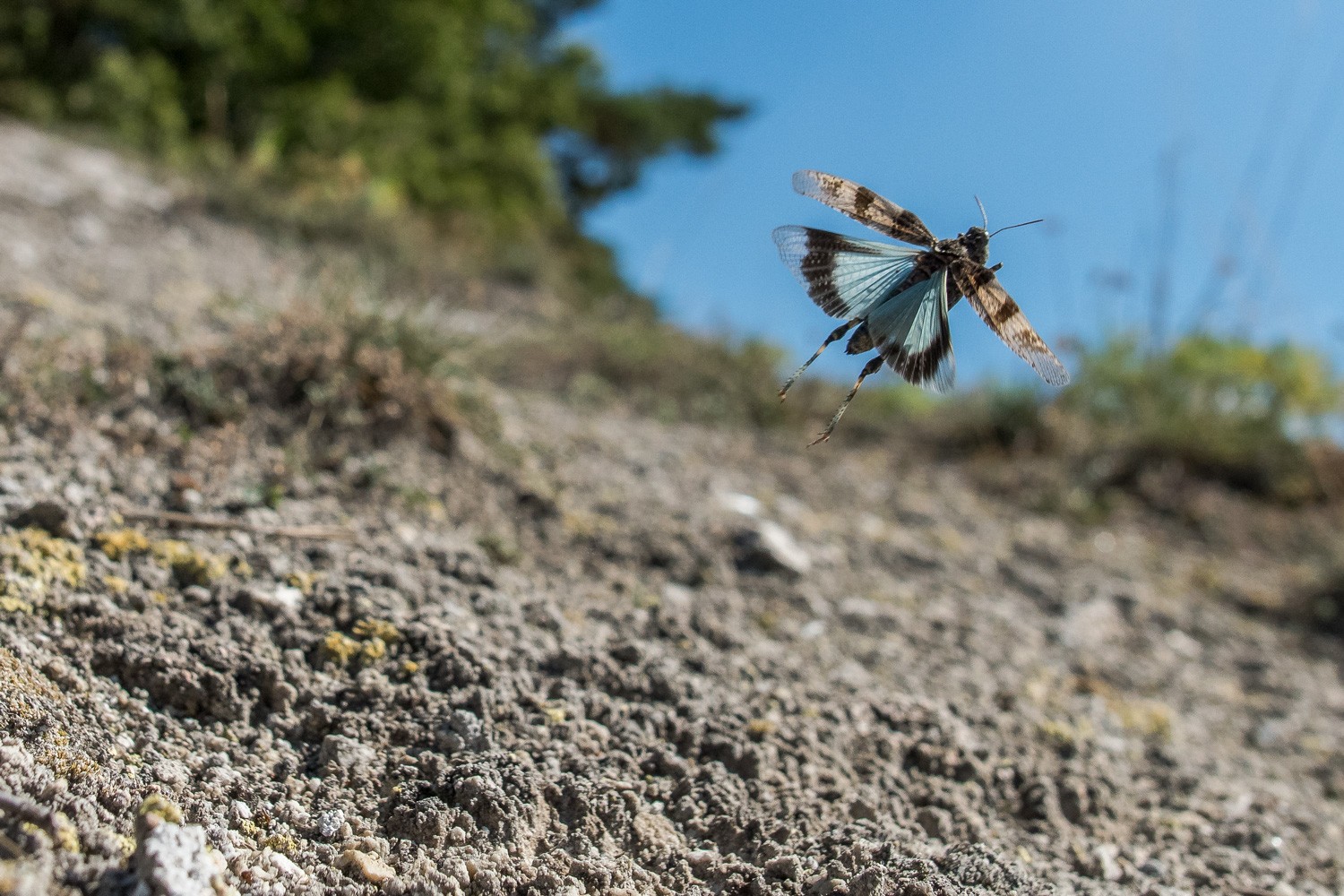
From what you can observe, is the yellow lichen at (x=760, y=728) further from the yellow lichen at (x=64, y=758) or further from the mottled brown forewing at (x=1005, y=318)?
the yellow lichen at (x=64, y=758)

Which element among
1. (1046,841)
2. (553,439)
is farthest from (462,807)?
(553,439)

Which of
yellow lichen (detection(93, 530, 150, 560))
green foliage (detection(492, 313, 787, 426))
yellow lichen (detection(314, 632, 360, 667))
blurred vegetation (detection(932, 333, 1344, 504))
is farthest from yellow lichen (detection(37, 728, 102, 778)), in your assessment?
blurred vegetation (detection(932, 333, 1344, 504))

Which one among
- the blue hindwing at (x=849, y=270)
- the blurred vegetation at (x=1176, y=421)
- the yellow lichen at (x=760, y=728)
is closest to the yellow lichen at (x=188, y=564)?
the yellow lichen at (x=760, y=728)

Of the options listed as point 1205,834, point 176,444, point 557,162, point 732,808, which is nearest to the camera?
point 732,808

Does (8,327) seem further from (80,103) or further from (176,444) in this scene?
(80,103)

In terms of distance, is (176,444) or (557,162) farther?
(557,162)

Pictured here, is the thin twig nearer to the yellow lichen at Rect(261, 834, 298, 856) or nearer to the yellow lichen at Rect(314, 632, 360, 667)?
the yellow lichen at Rect(314, 632, 360, 667)

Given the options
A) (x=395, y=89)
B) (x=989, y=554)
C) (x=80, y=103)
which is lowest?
(x=989, y=554)
